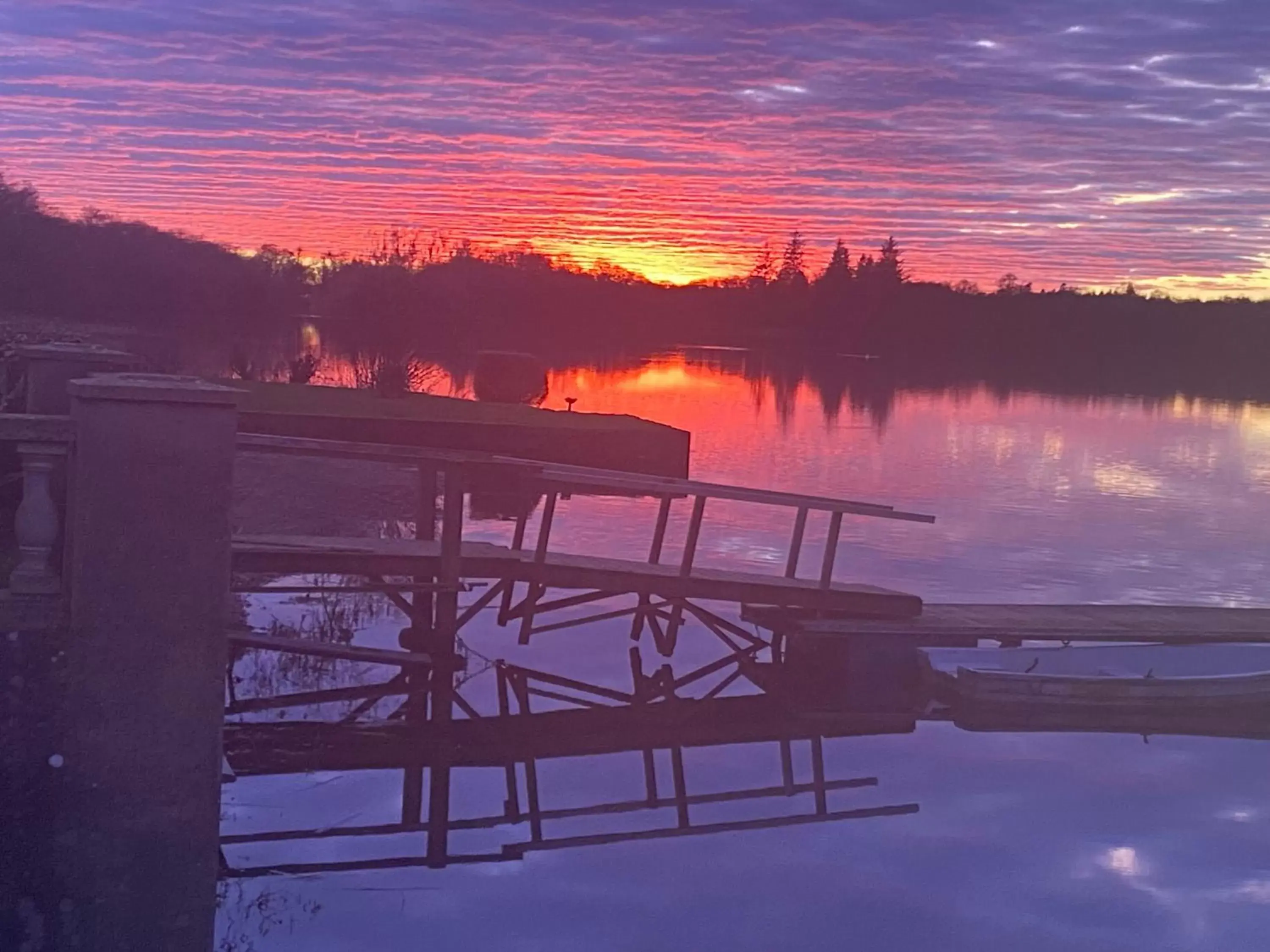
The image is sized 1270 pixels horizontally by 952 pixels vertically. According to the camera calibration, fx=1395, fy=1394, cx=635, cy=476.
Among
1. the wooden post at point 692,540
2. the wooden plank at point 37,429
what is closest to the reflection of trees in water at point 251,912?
the wooden plank at point 37,429

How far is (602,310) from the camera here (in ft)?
398

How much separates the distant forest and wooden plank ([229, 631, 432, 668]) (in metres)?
25.8

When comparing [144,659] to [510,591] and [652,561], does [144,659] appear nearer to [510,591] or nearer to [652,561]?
[510,591]

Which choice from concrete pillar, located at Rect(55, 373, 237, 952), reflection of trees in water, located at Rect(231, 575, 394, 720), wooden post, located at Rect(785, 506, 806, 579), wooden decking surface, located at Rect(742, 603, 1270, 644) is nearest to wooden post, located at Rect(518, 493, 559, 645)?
reflection of trees in water, located at Rect(231, 575, 394, 720)

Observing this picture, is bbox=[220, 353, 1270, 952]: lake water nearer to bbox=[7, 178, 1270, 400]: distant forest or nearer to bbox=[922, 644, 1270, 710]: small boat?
bbox=[922, 644, 1270, 710]: small boat

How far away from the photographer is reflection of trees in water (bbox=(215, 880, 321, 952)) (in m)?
6.33

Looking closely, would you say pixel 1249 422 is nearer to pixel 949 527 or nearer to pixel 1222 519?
pixel 1222 519

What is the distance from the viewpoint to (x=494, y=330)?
93312 mm

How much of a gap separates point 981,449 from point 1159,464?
426cm

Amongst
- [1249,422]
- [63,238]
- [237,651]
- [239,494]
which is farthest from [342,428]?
[63,238]

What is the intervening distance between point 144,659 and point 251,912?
2.02m

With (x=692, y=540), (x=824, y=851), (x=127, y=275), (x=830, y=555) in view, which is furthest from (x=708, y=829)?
(x=127, y=275)

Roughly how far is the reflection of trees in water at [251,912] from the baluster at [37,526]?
189 cm

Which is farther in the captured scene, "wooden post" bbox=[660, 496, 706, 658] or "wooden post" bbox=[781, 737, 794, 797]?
"wooden post" bbox=[660, 496, 706, 658]
